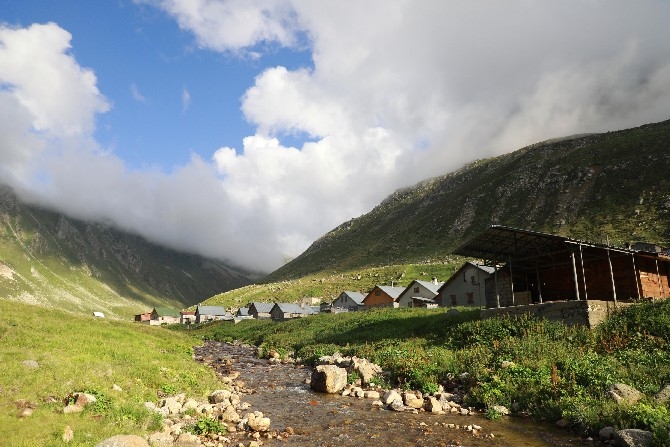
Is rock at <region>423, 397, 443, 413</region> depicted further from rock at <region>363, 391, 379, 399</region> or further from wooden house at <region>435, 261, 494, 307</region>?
wooden house at <region>435, 261, 494, 307</region>

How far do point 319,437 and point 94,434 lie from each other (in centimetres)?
771

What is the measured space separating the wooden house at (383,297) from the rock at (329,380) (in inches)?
2677

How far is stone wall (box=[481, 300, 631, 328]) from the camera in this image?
2672 centimetres

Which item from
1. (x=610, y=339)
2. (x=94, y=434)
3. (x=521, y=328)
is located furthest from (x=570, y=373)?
(x=94, y=434)

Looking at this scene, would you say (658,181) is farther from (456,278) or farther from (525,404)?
(525,404)

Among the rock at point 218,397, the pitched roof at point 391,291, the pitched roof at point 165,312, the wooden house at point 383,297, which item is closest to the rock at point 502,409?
the rock at point 218,397

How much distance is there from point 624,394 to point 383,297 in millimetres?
80599

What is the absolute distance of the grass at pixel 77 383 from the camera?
13.2 metres

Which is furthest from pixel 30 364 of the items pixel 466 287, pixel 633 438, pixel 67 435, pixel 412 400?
pixel 466 287

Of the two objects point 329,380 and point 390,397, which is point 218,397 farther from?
point 390,397

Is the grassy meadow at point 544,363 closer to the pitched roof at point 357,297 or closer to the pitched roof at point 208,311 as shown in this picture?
the pitched roof at point 357,297

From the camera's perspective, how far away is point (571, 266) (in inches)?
1447

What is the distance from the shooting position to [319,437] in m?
16.4

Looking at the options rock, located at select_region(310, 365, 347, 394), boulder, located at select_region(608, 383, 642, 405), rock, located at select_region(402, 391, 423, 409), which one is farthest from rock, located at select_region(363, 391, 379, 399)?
boulder, located at select_region(608, 383, 642, 405)
